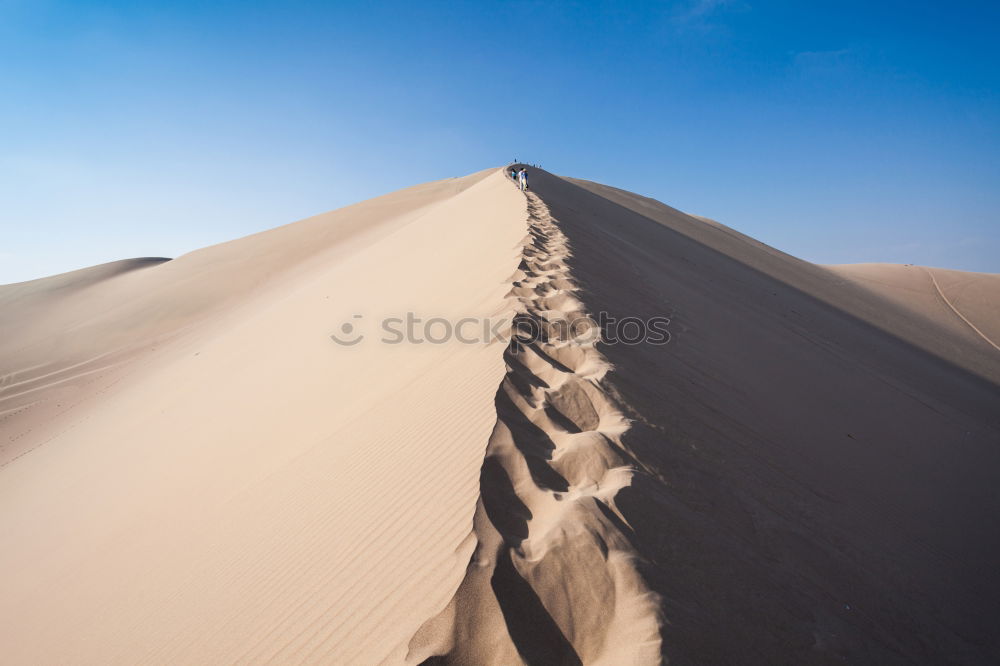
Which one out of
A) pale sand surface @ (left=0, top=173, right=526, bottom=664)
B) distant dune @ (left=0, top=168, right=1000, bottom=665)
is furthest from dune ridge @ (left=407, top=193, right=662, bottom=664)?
pale sand surface @ (left=0, top=173, right=526, bottom=664)

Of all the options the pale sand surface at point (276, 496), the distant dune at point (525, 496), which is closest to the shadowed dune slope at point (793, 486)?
the distant dune at point (525, 496)

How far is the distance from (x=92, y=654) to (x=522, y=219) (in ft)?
Answer: 22.8

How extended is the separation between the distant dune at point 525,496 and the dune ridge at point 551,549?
1cm

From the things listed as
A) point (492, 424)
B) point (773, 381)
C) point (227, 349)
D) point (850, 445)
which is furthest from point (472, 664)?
point (227, 349)

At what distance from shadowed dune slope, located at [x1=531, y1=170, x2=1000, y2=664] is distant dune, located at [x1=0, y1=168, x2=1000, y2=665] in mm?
20

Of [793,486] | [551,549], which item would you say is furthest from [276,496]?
[793,486]

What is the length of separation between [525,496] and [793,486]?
1.97m

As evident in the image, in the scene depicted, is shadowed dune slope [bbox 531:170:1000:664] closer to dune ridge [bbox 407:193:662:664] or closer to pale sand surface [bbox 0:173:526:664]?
dune ridge [bbox 407:193:662:664]

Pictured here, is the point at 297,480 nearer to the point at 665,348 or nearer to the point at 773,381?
the point at 665,348

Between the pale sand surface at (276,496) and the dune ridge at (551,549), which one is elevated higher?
the dune ridge at (551,549)

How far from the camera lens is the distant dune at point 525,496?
189 cm

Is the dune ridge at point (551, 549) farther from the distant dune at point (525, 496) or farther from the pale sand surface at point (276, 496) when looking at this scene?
the pale sand surface at point (276, 496)

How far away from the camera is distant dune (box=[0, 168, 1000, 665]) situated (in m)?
1.89

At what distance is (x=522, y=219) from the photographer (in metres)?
8.08
